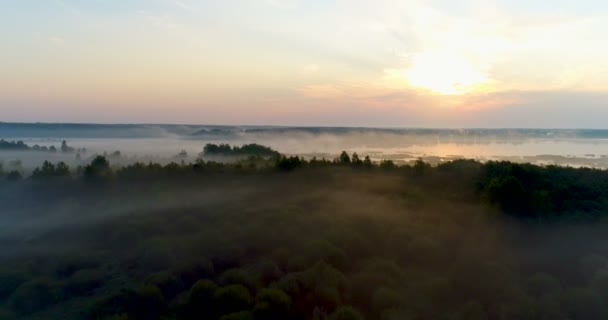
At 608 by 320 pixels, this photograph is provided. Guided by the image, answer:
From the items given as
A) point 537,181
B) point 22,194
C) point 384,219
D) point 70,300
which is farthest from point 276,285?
point 22,194

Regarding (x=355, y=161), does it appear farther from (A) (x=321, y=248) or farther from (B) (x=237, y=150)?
(B) (x=237, y=150)

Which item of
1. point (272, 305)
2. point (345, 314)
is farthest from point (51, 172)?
point (345, 314)

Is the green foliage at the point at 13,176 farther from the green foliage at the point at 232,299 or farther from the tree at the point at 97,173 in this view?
the green foliage at the point at 232,299

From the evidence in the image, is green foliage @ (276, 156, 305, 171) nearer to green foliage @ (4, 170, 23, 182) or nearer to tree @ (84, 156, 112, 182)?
tree @ (84, 156, 112, 182)

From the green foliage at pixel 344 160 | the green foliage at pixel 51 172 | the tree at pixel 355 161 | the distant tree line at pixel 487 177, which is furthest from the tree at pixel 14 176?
the tree at pixel 355 161

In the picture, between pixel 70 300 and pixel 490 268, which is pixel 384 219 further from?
pixel 70 300

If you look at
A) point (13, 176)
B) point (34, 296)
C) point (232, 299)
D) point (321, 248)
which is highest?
point (13, 176)

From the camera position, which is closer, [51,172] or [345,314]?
[345,314]

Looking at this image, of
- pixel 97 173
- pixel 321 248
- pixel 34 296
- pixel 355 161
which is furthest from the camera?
pixel 355 161
